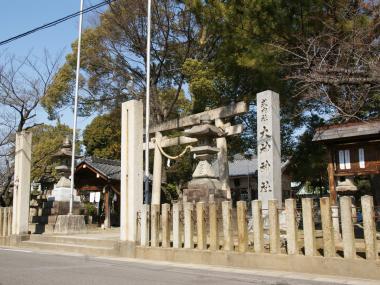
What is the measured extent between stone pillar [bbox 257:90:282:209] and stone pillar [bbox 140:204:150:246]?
115 inches

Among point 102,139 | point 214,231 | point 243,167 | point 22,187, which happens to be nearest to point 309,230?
point 214,231

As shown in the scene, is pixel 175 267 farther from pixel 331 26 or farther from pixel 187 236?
pixel 331 26

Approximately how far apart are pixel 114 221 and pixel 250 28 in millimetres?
17113

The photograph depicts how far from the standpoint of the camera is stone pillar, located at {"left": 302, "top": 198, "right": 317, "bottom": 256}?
7.90 meters

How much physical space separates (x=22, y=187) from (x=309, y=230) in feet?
38.9

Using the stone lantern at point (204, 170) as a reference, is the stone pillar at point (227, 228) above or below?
below

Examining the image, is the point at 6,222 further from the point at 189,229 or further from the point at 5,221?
the point at 189,229

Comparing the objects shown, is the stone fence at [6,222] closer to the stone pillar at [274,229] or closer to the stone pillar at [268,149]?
the stone pillar at [268,149]

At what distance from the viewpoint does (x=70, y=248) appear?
1289 centimetres

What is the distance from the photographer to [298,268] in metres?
7.95

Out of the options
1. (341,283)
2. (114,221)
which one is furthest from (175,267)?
(114,221)

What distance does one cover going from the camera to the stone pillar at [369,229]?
7.12 m

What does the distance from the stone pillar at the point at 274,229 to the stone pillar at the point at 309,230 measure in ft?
1.90

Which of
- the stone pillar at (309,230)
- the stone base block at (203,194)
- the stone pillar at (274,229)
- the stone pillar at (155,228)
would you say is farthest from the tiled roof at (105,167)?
the stone pillar at (309,230)
